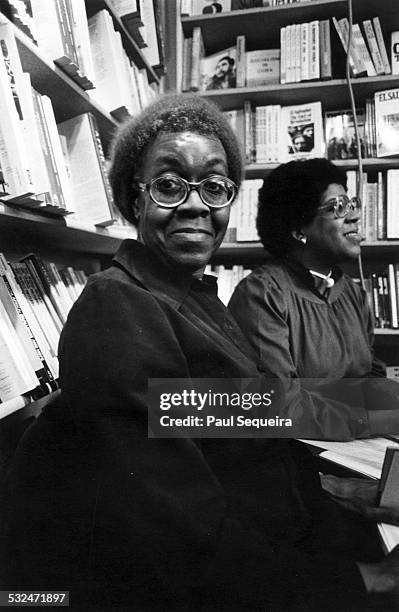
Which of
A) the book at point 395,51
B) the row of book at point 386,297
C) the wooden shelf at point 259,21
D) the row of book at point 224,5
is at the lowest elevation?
the row of book at point 386,297

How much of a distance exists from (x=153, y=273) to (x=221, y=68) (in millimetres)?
1078

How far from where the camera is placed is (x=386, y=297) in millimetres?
1311

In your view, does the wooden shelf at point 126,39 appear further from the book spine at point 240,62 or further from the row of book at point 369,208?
the row of book at point 369,208

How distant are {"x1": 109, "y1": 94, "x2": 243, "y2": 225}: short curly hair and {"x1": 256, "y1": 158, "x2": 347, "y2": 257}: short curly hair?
1.27 feet

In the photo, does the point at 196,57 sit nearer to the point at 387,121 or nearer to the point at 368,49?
the point at 368,49

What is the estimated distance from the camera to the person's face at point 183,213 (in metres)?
0.63

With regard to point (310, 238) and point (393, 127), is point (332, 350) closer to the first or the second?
point (310, 238)

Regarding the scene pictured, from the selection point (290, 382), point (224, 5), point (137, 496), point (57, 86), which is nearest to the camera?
point (137, 496)

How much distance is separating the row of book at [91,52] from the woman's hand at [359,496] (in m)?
0.83

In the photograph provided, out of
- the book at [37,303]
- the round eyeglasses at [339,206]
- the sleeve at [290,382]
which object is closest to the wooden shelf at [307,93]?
the round eyeglasses at [339,206]

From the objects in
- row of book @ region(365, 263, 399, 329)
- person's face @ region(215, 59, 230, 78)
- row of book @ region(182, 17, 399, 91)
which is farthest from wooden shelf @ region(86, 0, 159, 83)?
row of book @ region(365, 263, 399, 329)

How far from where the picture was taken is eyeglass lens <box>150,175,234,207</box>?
64cm

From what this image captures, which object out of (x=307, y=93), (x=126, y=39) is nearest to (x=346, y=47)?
(x=307, y=93)

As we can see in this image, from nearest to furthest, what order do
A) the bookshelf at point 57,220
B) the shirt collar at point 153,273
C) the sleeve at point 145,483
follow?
the sleeve at point 145,483 → the shirt collar at point 153,273 → the bookshelf at point 57,220
